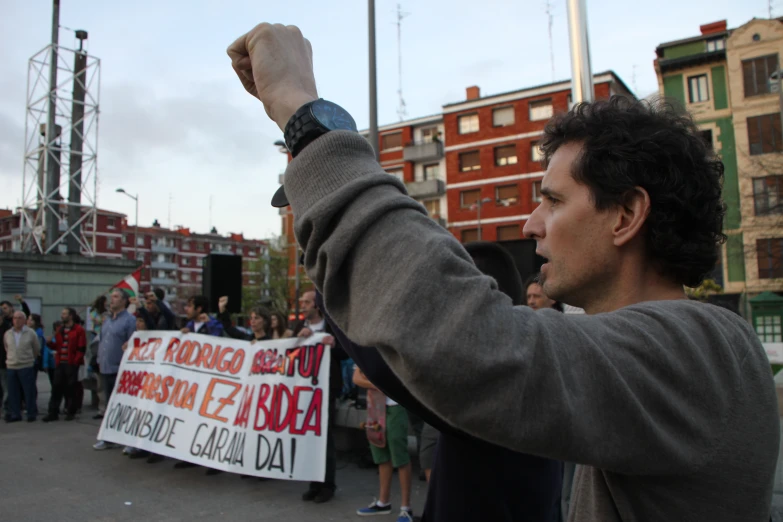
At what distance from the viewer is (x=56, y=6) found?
26.5 m

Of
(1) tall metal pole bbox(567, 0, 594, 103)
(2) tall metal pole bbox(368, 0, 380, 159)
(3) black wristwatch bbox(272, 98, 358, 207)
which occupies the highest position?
(2) tall metal pole bbox(368, 0, 380, 159)

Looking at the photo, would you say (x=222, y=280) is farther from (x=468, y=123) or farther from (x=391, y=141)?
(x=391, y=141)

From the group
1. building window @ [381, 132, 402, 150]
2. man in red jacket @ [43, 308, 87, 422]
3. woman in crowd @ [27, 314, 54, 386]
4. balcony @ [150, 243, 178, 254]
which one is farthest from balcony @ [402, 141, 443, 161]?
balcony @ [150, 243, 178, 254]

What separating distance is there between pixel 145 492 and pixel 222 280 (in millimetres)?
6678

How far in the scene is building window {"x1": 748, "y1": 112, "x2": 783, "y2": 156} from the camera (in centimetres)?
3075

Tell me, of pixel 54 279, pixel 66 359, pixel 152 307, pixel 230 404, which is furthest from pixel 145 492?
pixel 54 279

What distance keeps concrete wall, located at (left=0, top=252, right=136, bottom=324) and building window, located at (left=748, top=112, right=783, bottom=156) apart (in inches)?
1305

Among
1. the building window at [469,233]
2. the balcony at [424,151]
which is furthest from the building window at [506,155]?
the building window at [469,233]

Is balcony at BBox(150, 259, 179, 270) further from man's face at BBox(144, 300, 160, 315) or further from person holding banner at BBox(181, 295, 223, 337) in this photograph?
person holding banner at BBox(181, 295, 223, 337)

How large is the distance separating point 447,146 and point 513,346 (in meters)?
45.5

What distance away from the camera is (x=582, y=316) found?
928 millimetres

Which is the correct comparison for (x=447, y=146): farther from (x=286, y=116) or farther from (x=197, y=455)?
(x=286, y=116)

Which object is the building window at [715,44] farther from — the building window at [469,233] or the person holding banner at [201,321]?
the person holding banner at [201,321]

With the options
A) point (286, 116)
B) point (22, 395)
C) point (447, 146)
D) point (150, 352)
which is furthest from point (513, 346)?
point (447, 146)
